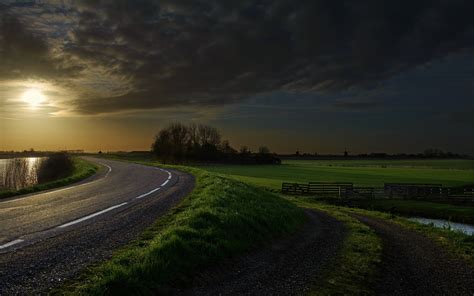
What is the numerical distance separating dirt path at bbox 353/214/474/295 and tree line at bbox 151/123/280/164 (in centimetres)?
10178

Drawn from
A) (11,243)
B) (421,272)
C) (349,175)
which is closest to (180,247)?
(11,243)

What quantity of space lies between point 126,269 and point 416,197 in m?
47.5

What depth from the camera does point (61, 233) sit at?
1002 cm

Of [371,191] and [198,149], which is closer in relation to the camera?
[371,191]

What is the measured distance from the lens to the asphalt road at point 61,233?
22.7ft

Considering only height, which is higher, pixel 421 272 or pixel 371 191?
pixel 421 272

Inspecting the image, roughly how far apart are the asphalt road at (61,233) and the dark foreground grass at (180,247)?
495mm

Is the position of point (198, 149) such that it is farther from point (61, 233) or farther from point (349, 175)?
point (61, 233)

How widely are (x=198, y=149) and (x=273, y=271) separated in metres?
121

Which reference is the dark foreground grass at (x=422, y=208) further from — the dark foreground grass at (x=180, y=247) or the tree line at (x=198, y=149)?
the tree line at (x=198, y=149)

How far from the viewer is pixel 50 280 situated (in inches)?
261

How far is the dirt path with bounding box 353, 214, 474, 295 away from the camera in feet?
28.6

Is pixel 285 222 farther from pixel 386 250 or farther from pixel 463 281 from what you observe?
pixel 463 281

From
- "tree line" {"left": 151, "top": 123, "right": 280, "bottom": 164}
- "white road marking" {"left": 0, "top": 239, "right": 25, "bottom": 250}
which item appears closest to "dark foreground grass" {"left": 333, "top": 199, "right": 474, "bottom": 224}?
"white road marking" {"left": 0, "top": 239, "right": 25, "bottom": 250}
